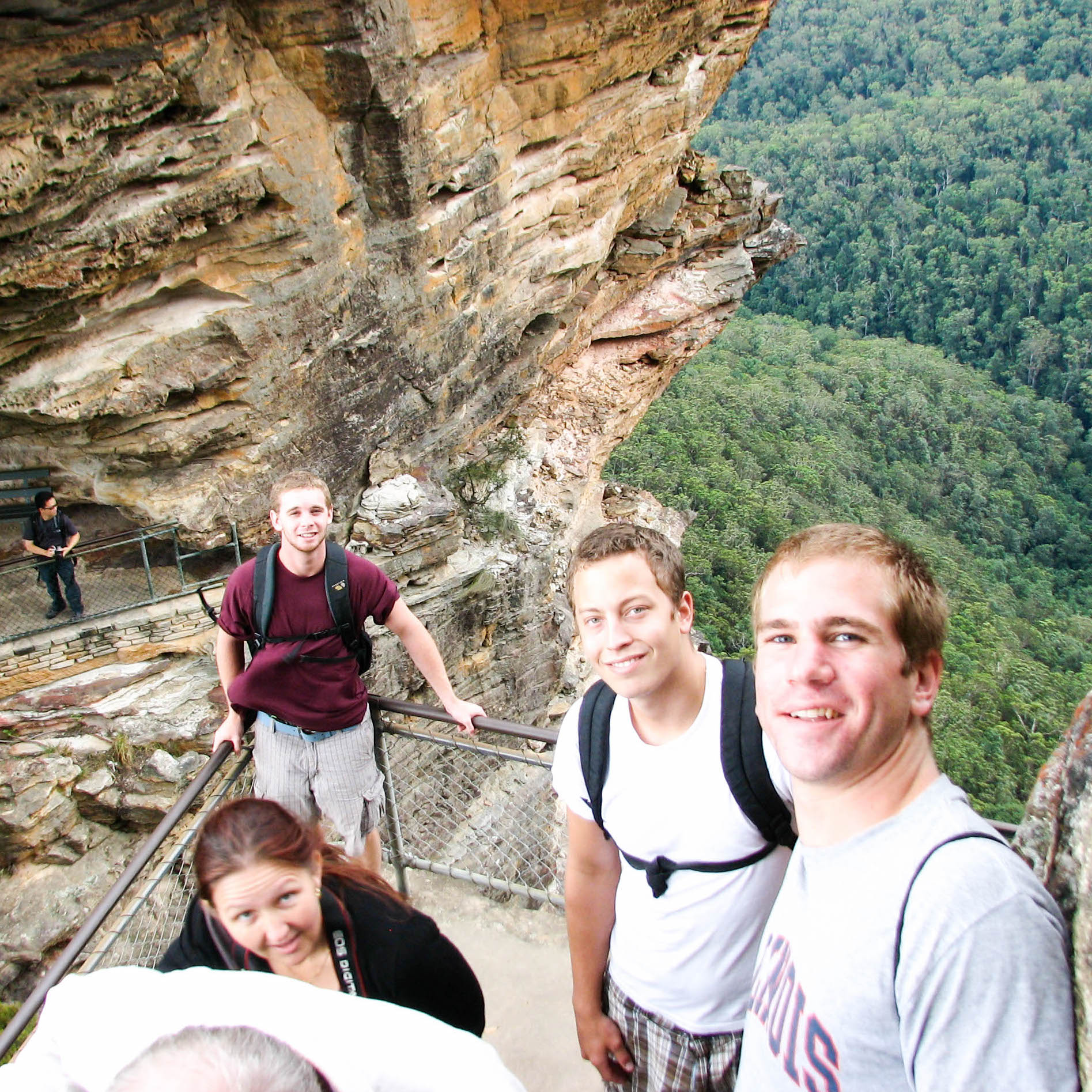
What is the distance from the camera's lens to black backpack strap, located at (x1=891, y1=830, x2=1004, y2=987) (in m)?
1.30

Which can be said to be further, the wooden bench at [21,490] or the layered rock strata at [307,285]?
the wooden bench at [21,490]

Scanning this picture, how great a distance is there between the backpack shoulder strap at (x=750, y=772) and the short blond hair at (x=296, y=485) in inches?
71.6

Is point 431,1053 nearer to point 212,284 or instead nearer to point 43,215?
point 43,215

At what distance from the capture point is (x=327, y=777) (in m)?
3.45

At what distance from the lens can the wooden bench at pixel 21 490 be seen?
7.54 m

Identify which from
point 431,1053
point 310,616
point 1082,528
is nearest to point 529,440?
point 310,616

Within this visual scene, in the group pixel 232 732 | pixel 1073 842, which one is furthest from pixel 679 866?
pixel 232 732

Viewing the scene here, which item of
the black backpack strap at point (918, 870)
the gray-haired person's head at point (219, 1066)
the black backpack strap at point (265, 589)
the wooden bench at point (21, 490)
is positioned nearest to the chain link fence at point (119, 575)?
the wooden bench at point (21, 490)

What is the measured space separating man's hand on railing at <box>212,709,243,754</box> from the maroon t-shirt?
0.27 feet

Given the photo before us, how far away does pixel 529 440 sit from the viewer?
39.2ft

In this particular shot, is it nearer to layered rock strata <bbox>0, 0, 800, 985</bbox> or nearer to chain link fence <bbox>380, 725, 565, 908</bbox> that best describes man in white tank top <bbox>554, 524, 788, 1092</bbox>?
chain link fence <bbox>380, 725, 565, 908</bbox>

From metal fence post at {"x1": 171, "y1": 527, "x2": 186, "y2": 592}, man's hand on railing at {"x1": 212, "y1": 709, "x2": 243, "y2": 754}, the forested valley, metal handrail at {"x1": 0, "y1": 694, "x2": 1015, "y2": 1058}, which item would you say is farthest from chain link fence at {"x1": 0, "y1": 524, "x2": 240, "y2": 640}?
the forested valley

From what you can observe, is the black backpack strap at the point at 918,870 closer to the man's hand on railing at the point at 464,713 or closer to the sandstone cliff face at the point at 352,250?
the man's hand on railing at the point at 464,713

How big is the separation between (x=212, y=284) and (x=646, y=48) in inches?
219
